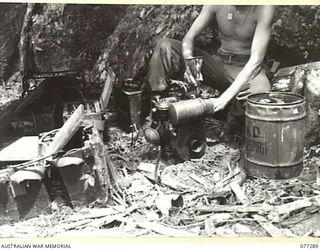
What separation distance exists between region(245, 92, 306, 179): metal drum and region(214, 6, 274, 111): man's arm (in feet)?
0.38

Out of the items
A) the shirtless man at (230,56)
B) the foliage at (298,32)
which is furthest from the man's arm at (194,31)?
the foliage at (298,32)

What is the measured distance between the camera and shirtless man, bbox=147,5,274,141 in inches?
88.9

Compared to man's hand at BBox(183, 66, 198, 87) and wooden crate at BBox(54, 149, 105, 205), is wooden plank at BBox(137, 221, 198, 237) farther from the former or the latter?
man's hand at BBox(183, 66, 198, 87)

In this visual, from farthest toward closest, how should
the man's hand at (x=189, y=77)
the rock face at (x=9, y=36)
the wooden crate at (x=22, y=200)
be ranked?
the man's hand at (x=189, y=77), the rock face at (x=9, y=36), the wooden crate at (x=22, y=200)

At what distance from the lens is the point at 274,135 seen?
210 centimetres

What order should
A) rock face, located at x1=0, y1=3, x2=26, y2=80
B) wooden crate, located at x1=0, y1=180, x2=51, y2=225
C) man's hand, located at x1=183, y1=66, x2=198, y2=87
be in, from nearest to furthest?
wooden crate, located at x1=0, y1=180, x2=51, y2=225
rock face, located at x1=0, y1=3, x2=26, y2=80
man's hand, located at x1=183, y1=66, x2=198, y2=87

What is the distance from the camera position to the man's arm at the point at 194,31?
2.27 metres

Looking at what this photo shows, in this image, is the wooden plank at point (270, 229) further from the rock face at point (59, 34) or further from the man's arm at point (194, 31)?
the rock face at point (59, 34)

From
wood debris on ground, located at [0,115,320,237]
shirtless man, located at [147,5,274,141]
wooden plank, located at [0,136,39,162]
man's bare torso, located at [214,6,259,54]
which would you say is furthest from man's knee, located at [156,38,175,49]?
wooden plank, located at [0,136,39,162]

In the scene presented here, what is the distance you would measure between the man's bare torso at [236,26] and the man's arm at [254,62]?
1.3 inches

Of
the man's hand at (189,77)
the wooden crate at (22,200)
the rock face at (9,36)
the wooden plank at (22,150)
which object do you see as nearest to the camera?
the wooden crate at (22,200)

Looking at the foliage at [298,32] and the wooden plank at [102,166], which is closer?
the wooden plank at [102,166]

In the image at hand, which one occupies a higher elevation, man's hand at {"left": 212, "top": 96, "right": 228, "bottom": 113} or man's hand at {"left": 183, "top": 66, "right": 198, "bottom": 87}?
man's hand at {"left": 183, "top": 66, "right": 198, "bottom": 87}

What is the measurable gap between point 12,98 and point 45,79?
19 centimetres
